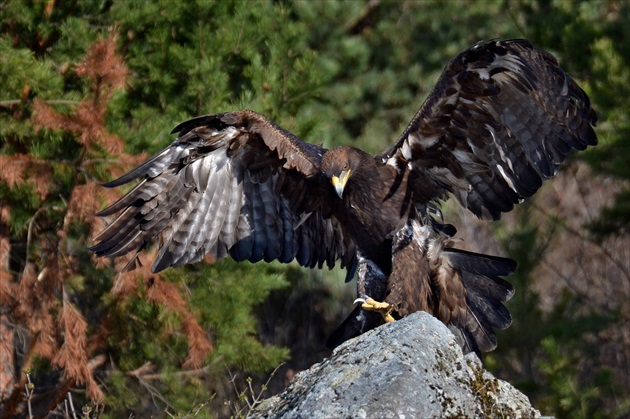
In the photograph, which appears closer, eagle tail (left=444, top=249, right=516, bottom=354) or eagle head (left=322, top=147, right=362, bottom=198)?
eagle head (left=322, top=147, right=362, bottom=198)

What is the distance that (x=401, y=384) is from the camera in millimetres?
4402

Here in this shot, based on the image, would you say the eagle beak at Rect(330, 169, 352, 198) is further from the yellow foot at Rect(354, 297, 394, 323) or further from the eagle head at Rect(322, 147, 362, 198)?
the yellow foot at Rect(354, 297, 394, 323)

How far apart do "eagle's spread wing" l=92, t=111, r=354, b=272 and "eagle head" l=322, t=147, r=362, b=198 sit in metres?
0.44

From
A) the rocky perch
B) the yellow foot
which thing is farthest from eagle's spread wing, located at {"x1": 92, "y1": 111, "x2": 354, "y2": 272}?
the rocky perch

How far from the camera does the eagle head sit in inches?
268

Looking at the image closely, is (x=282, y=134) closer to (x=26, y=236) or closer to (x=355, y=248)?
(x=355, y=248)

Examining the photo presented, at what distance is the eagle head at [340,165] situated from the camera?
22.4ft

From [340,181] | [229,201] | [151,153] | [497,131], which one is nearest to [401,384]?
A: [340,181]

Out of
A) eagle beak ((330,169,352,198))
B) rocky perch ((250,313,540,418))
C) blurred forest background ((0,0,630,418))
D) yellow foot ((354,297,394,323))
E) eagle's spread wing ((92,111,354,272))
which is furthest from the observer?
blurred forest background ((0,0,630,418))

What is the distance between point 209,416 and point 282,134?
2742 millimetres

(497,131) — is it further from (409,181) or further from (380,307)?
(380,307)

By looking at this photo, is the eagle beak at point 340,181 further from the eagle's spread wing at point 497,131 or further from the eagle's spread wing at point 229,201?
the eagle's spread wing at point 229,201

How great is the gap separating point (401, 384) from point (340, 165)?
2.66m

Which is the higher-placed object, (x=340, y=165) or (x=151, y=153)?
(x=340, y=165)
